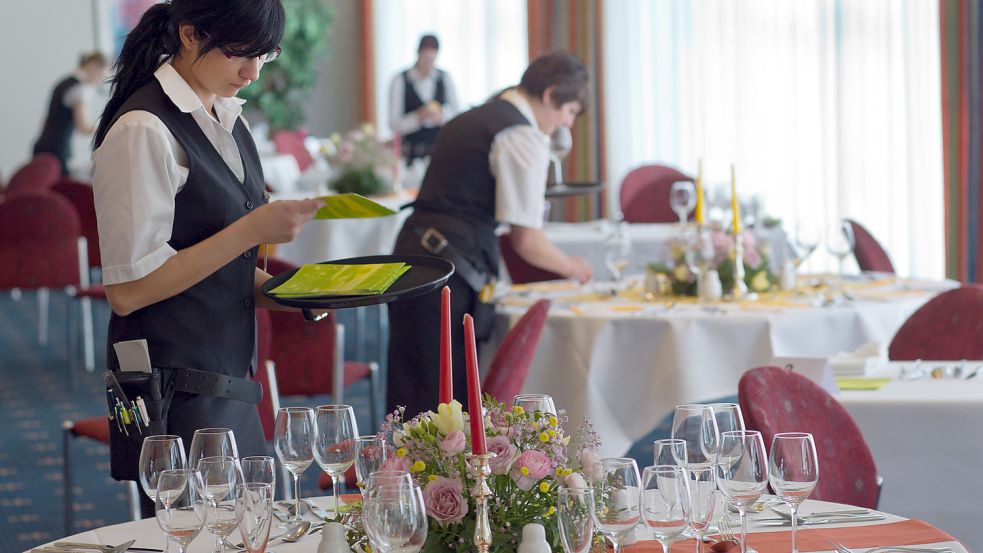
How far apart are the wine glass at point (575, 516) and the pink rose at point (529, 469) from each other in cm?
8

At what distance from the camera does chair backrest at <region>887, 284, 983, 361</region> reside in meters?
3.41

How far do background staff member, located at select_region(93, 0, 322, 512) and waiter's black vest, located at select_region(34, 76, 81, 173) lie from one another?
775cm

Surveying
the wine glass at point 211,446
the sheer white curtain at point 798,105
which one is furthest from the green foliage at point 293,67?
the wine glass at point 211,446

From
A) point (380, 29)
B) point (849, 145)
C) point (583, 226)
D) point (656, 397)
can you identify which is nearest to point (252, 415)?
point (656, 397)

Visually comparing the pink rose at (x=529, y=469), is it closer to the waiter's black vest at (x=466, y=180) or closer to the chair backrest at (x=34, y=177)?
the waiter's black vest at (x=466, y=180)

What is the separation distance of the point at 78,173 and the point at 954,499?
8.38 metres

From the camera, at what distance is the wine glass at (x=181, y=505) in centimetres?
162

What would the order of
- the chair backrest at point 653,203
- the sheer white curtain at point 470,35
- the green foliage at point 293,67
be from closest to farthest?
the chair backrest at point 653,203 → the sheer white curtain at point 470,35 → the green foliage at point 293,67

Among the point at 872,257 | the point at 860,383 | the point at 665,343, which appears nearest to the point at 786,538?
the point at 860,383

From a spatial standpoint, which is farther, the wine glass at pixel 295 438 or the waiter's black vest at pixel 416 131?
the waiter's black vest at pixel 416 131

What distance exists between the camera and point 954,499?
2766 millimetres

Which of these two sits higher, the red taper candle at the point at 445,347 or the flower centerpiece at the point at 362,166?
the flower centerpiece at the point at 362,166

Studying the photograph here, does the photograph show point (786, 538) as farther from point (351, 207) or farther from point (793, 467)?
point (351, 207)

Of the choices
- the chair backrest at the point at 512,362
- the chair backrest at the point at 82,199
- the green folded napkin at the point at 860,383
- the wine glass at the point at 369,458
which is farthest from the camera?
the chair backrest at the point at 82,199
